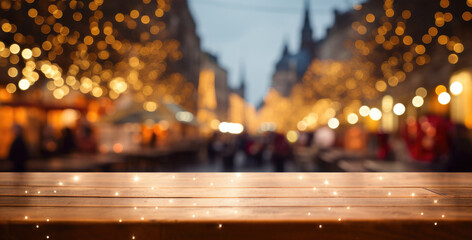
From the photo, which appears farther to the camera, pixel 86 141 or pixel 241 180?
pixel 86 141

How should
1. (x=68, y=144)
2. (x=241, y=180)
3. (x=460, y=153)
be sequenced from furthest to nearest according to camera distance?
(x=68, y=144), (x=460, y=153), (x=241, y=180)

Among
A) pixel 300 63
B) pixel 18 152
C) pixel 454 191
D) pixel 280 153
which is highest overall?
pixel 300 63

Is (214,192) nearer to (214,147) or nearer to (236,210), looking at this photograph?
(236,210)

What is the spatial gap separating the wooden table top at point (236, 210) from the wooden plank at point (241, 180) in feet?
0.07

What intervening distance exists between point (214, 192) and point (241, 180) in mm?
630

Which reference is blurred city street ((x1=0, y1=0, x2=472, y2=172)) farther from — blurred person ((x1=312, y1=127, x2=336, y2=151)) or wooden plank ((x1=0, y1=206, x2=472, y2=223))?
wooden plank ((x1=0, y1=206, x2=472, y2=223))

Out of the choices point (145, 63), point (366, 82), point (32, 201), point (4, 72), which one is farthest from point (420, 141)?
point (4, 72)

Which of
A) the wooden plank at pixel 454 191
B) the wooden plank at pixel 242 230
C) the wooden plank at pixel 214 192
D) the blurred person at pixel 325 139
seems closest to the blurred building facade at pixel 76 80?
the blurred person at pixel 325 139

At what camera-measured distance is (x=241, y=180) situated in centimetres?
358

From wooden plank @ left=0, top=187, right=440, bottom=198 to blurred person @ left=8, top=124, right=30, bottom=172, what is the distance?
7.23m

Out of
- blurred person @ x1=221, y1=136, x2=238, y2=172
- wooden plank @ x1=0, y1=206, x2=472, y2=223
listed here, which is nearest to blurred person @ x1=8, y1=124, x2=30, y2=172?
wooden plank @ x1=0, y1=206, x2=472, y2=223

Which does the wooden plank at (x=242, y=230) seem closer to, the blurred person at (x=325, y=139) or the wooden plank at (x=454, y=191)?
the wooden plank at (x=454, y=191)

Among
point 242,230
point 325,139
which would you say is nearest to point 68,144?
point 325,139

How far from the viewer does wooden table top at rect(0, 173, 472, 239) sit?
2.21 metres
